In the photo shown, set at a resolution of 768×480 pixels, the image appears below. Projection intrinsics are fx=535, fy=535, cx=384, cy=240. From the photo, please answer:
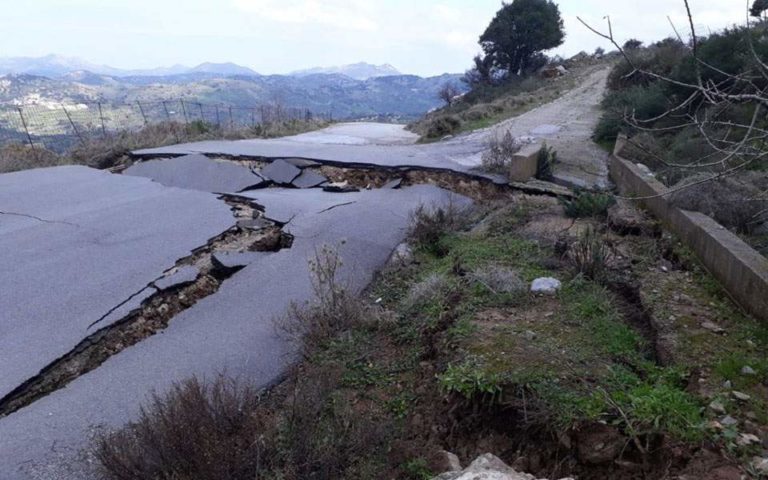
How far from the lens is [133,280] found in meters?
5.32

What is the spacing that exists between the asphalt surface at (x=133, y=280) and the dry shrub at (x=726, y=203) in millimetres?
3502

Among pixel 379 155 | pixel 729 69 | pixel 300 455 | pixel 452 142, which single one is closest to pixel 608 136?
pixel 729 69

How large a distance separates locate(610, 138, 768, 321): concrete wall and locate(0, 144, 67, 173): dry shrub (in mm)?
11871

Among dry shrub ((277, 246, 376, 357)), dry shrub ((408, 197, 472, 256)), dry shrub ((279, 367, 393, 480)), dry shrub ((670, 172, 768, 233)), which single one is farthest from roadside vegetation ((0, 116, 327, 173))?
dry shrub ((670, 172, 768, 233))

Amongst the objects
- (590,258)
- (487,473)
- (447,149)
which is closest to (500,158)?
(447,149)

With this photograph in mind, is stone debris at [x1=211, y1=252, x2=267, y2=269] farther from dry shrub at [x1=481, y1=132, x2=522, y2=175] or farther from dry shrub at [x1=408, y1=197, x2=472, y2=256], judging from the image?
dry shrub at [x1=481, y1=132, x2=522, y2=175]

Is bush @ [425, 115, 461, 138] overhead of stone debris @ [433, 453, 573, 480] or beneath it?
overhead

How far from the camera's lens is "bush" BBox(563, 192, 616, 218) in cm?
720

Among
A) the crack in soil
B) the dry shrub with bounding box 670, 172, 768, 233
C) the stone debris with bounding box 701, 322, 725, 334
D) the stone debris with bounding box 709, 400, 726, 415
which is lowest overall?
the crack in soil

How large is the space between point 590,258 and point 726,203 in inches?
82.8

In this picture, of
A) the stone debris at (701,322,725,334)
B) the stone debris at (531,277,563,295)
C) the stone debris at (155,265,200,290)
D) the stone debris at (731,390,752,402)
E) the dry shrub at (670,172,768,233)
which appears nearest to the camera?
the stone debris at (731,390,752,402)

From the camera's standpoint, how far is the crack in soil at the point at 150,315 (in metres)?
3.84

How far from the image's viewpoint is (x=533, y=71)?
36156 millimetres

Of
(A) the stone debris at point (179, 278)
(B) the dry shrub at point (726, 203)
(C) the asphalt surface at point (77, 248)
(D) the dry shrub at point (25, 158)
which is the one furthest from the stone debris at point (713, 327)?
(D) the dry shrub at point (25, 158)
